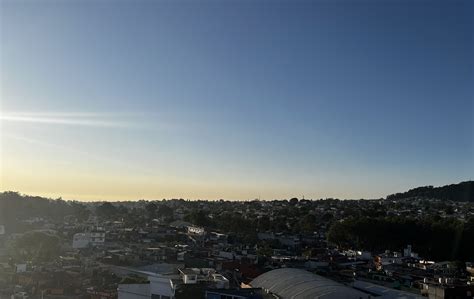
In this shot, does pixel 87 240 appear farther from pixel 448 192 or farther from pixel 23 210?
pixel 448 192

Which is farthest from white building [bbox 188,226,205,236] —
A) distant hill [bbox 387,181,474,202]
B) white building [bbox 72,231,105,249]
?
distant hill [bbox 387,181,474,202]

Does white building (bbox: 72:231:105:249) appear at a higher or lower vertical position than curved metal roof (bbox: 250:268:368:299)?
higher

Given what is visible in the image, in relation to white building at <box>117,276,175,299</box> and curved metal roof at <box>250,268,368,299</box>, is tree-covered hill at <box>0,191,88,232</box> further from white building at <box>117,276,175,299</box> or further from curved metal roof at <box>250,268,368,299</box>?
curved metal roof at <box>250,268,368,299</box>

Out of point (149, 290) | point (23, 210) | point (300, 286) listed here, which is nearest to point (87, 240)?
point (149, 290)

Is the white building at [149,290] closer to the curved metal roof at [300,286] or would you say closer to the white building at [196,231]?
the curved metal roof at [300,286]

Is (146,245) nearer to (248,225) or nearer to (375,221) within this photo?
(248,225)
